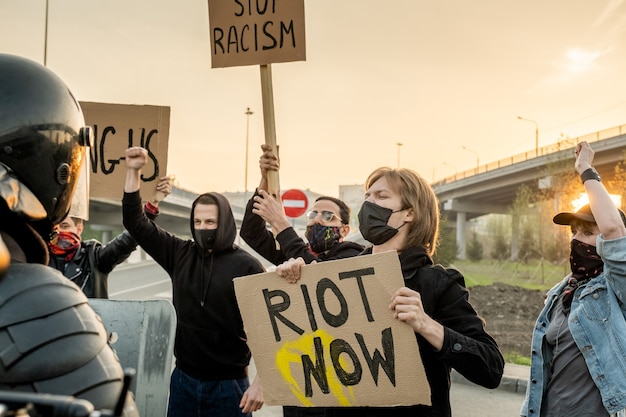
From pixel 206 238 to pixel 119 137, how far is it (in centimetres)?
120

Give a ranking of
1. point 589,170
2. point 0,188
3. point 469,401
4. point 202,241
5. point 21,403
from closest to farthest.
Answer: point 21,403, point 0,188, point 589,170, point 202,241, point 469,401

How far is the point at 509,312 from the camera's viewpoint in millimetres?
14711

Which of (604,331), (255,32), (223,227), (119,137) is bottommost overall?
(604,331)

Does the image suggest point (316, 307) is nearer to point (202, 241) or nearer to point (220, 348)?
point (220, 348)

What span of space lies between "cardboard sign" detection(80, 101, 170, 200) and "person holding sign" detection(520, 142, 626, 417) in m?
2.72

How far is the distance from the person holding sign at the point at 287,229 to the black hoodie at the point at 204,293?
0.25 m

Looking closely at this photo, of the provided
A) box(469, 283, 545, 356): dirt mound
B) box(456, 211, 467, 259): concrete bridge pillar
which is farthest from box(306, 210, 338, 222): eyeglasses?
box(456, 211, 467, 259): concrete bridge pillar

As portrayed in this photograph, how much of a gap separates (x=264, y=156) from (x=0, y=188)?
7.32 ft

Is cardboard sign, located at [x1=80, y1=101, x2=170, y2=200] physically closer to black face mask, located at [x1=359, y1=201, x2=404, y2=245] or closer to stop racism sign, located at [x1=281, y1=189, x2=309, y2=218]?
black face mask, located at [x1=359, y1=201, x2=404, y2=245]

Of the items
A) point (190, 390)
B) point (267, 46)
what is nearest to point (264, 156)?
point (267, 46)

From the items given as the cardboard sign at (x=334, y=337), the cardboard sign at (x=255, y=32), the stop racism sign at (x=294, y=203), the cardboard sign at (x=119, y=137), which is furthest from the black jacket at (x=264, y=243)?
the stop racism sign at (x=294, y=203)

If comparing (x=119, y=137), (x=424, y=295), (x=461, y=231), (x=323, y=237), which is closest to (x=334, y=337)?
(x=424, y=295)

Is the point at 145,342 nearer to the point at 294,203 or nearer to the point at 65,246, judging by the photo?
the point at 65,246

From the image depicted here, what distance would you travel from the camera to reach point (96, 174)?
451 centimetres
